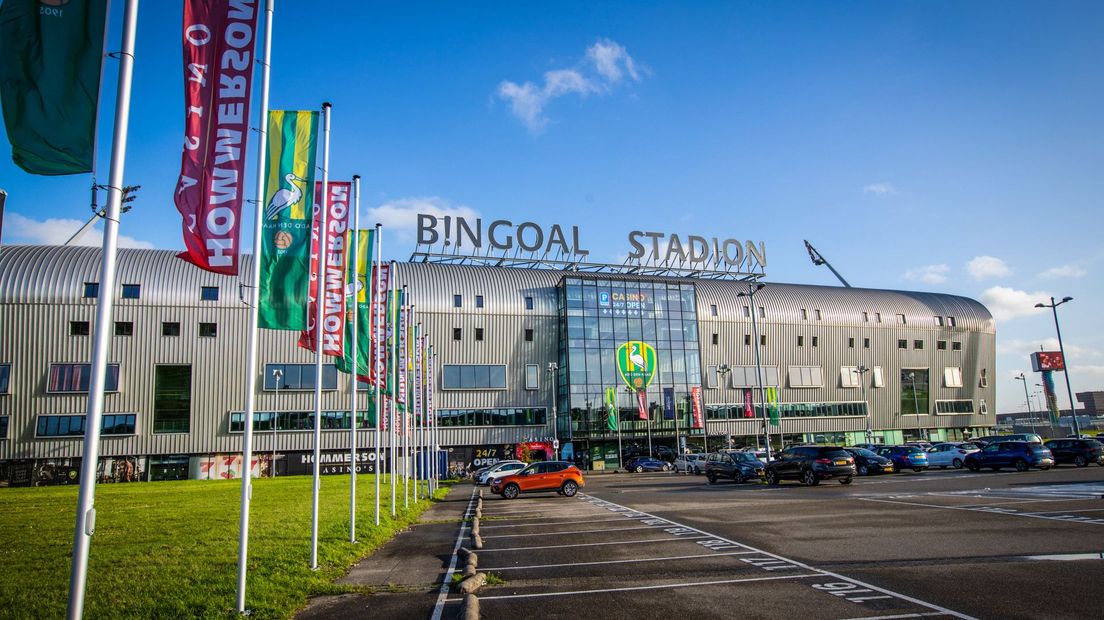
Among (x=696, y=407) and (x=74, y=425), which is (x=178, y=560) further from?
(x=696, y=407)

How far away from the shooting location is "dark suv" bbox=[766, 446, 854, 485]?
29.0 m

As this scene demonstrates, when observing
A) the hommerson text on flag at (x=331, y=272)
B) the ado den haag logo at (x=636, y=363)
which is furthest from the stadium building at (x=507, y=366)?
the hommerson text on flag at (x=331, y=272)

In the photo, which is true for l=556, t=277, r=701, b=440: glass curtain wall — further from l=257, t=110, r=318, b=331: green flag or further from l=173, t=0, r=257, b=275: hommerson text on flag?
l=173, t=0, r=257, b=275: hommerson text on flag

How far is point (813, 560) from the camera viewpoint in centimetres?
1088

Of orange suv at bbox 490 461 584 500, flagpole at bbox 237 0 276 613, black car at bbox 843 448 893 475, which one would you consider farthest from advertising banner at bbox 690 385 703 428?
flagpole at bbox 237 0 276 613

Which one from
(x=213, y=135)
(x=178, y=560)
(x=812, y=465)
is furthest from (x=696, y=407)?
(x=213, y=135)

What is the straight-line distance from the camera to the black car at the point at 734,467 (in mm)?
34750

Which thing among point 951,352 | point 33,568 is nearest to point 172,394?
point 33,568

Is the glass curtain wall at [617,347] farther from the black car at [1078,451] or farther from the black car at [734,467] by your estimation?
the black car at [1078,451]

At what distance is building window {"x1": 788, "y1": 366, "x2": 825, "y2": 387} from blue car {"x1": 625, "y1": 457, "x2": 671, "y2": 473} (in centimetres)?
2075

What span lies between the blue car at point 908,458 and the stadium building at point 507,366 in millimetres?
9082

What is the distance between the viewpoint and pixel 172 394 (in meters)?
53.3

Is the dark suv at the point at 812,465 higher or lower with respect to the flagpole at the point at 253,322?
lower

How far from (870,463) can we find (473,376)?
114ft
